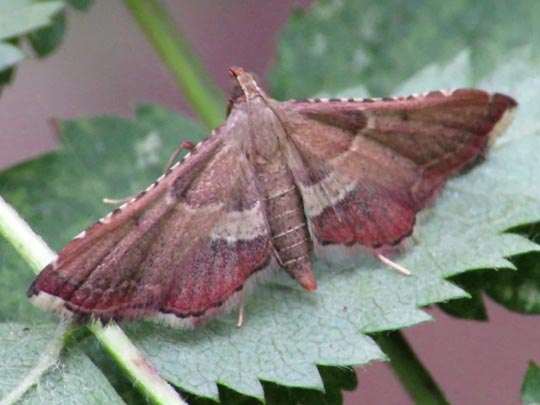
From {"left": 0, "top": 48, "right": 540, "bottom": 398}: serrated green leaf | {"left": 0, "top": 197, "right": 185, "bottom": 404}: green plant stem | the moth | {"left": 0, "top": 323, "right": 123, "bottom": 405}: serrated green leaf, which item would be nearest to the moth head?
the moth

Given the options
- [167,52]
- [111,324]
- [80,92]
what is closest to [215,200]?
[111,324]

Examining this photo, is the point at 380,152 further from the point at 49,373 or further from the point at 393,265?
the point at 49,373

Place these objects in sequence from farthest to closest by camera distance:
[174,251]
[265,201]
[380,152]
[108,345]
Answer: [380,152]
[265,201]
[174,251]
[108,345]

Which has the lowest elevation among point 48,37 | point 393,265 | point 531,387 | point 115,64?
point 531,387

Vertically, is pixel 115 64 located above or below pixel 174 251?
above

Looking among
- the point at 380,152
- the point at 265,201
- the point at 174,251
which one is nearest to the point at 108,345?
the point at 174,251

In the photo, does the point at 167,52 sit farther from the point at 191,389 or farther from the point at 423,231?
the point at 191,389

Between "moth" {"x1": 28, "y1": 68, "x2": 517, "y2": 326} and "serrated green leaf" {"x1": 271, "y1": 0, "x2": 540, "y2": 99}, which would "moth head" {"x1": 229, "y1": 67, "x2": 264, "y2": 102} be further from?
"serrated green leaf" {"x1": 271, "y1": 0, "x2": 540, "y2": 99}

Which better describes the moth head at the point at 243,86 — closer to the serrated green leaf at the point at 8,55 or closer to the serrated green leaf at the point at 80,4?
the serrated green leaf at the point at 8,55
